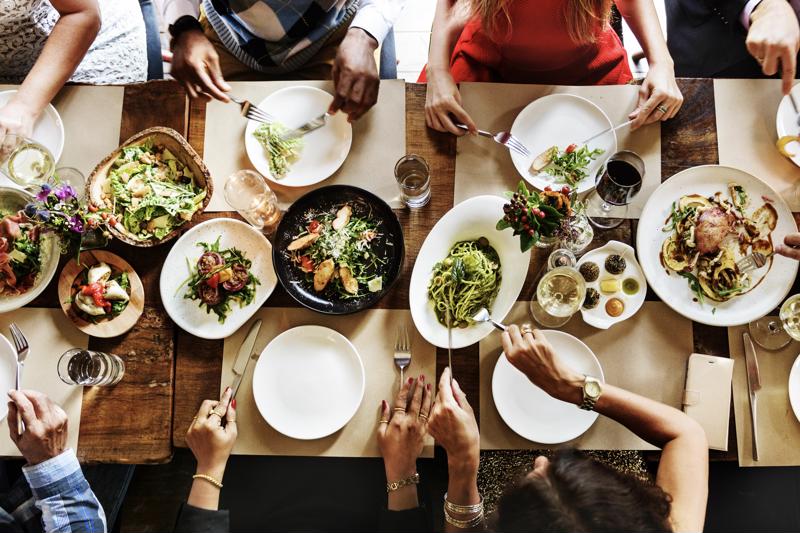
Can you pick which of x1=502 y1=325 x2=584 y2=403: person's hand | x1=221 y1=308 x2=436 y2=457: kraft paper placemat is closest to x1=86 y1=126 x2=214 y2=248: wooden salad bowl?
x1=221 y1=308 x2=436 y2=457: kraft paper placemat

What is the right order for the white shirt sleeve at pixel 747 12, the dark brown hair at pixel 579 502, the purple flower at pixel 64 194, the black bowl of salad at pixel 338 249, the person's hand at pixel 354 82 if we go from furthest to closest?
1. the white shirt sleeve at pixel 747 12
2. the person's hand at pixel 354 82
3. the black bowl of salad at pixel 338 249
4. the purple flower at pixel 64 194
5. the dark brown hair at pixel 579 502

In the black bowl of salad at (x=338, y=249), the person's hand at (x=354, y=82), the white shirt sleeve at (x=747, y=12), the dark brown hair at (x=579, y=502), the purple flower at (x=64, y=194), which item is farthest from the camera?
the white shirt sleeve at (x=747, y=12)

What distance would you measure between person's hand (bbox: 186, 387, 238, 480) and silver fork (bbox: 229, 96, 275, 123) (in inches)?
36.1

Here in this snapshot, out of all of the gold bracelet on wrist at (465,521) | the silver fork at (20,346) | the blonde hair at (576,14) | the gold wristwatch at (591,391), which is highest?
the blonde hair at (576,14)

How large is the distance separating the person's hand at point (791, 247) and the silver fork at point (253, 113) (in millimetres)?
1716

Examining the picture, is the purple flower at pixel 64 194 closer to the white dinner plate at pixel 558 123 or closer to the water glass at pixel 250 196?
the water glass at pixel 250 196

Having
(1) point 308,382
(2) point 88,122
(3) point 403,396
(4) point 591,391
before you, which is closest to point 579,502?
(4) point 591,391

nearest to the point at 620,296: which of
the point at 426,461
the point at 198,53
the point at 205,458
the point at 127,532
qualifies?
the point at 426,461

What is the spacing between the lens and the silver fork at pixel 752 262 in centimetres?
159

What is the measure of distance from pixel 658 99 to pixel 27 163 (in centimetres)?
213

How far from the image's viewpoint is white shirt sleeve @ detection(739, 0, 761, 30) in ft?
5.87

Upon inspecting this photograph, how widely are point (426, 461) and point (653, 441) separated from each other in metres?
0.84

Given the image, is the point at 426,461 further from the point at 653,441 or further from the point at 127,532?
the point at 127,532

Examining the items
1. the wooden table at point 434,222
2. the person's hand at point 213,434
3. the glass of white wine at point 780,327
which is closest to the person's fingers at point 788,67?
the wooden table at point 434,222
